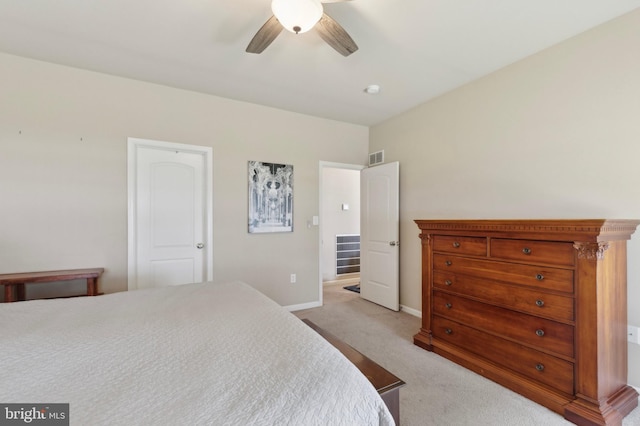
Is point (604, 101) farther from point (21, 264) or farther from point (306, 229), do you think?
point (21, 264)

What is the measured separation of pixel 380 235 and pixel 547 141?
2139 millimetres

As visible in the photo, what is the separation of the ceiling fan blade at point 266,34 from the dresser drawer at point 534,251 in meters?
2.15

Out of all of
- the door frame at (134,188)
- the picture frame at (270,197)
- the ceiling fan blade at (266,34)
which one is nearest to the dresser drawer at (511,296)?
the picture frame at (270,197)

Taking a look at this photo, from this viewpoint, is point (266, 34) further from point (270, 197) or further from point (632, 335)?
point (632, 335)

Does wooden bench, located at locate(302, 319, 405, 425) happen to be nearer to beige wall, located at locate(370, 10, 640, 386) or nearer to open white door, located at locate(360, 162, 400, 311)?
beige wall, located at locate(370, 10, 640, 386)

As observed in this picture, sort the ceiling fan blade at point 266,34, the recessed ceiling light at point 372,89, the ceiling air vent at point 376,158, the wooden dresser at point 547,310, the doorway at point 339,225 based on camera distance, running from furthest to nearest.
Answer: the doorway at point 339,225, the ceiling air vent at point 376,158, the recessed ceiling light at point 372,89, the ceiling fan blade at point 266,34, the wooden dresser at point 547,310

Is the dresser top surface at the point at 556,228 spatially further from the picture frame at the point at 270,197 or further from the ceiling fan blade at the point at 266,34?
the picture frame at the point at 270,197

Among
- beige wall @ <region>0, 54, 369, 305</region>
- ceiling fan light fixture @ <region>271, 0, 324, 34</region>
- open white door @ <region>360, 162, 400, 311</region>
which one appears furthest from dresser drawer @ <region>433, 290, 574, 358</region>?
ceiling fan light fixture @ <region>271, 0, 324, 34</region>

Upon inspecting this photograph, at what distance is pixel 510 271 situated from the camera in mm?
2104

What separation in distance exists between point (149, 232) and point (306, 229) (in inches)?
72.6

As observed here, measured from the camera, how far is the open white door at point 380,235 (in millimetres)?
3805

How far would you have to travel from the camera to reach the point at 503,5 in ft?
6.22

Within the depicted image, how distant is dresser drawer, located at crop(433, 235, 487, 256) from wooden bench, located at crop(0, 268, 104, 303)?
305 centimetres

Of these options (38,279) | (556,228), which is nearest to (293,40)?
(556,228)
